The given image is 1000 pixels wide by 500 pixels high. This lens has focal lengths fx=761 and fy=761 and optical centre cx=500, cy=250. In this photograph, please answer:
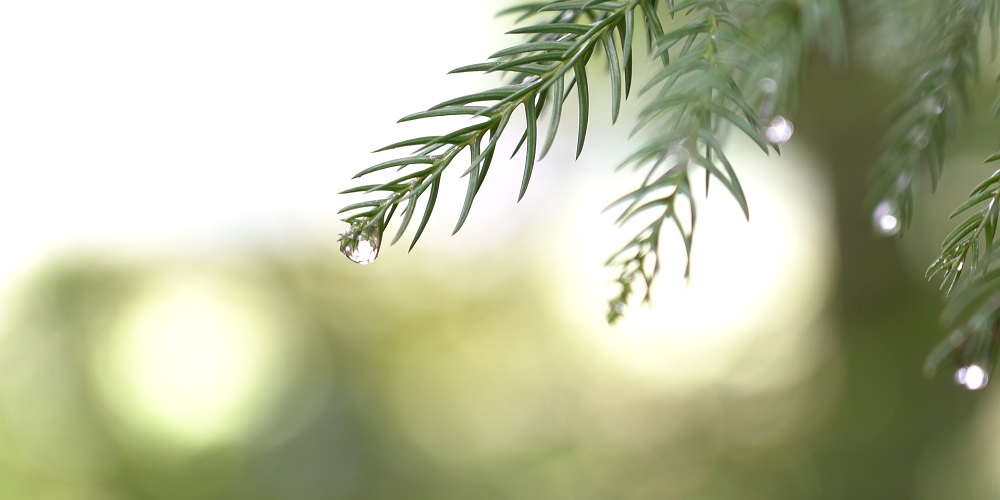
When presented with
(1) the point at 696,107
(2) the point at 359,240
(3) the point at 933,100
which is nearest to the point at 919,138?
(3) the point at 933,100

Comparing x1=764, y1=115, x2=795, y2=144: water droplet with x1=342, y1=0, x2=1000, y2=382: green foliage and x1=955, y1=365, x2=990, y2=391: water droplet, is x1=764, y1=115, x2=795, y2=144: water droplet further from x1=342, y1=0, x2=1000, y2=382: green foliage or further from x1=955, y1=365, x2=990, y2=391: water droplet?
x1=955, y1=365, x2=990, y2=391: water droplet

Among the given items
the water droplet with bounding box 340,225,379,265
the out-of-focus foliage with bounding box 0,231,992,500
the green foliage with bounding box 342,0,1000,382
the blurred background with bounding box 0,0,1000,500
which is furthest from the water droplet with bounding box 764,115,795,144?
the out-of-focus foliage with bounding box 0,231,992,500

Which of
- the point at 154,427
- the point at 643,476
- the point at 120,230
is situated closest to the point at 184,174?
the point at 120,230

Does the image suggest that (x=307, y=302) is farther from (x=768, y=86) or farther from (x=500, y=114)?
(x=500, y=114)

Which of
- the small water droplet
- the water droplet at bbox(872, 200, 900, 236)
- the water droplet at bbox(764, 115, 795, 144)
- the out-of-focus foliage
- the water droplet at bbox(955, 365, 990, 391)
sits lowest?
the out-of-focus foliage

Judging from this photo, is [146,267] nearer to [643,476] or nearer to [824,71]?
[643,476]

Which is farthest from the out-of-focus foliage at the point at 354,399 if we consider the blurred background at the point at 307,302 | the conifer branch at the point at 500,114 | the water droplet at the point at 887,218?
the conifer branch at the point at 500,114

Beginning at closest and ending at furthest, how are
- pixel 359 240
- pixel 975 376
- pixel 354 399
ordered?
pixel 359 240
pixel 975 376
pixel 354 399
